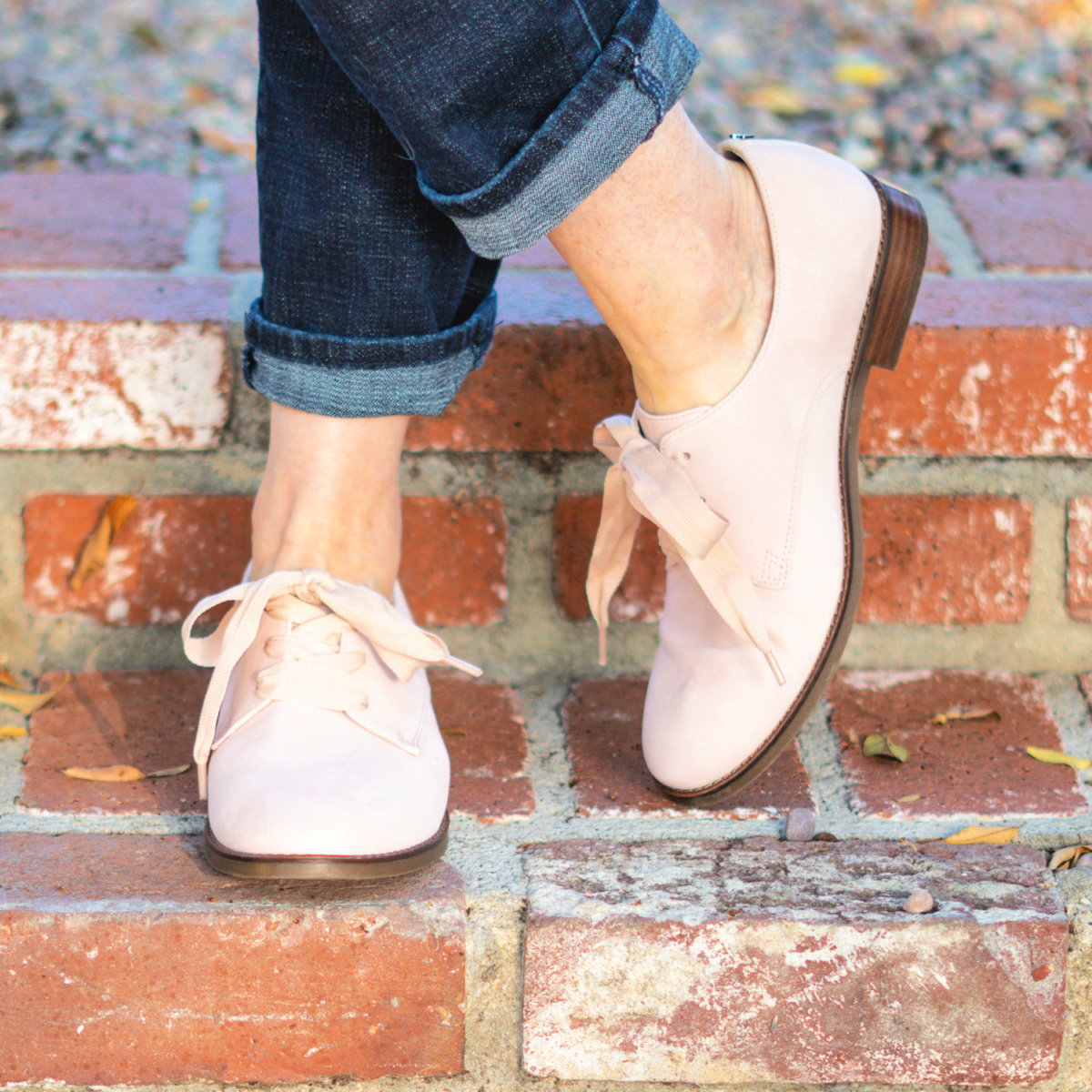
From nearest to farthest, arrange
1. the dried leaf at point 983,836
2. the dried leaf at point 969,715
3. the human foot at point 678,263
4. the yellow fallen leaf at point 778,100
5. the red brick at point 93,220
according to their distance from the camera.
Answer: the human foot at point 678,263
the dried leaf at point 983,836
the dried leaf at point 969,715
the red brick at point 93,220
the yellow fallen leaf at point 778,100

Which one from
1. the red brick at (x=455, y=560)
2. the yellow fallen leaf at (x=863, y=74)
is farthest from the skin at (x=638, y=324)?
the yellow fallen leaf at (x=863, y=74)

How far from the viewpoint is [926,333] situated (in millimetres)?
930

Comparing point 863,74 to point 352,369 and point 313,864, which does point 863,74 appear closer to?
point 352,369

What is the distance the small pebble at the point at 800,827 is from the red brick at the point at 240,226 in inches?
24.9

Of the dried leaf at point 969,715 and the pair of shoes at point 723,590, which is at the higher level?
the pair of shoes at point 723,590

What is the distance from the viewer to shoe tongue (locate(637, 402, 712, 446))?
0.78 metres

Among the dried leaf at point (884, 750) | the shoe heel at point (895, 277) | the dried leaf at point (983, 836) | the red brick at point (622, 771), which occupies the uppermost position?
the shoe heel at point (895, 277)

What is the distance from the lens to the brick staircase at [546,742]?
2.33ft

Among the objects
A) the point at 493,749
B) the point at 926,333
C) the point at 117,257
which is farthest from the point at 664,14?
the point at 117,257

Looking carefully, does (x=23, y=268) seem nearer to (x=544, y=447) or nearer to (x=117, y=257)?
(x=117, y=257)

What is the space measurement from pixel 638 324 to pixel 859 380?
0.64 feet

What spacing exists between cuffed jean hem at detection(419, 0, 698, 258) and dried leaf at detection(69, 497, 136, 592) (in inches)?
17.9

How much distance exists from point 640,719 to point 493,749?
0.41 ft

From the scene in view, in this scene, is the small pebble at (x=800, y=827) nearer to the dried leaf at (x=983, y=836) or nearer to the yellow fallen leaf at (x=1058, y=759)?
the dried leaf at (x=983, y=836)
